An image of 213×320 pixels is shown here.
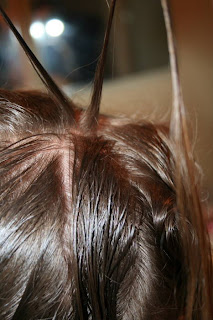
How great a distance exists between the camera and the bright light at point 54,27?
1516 millimetres

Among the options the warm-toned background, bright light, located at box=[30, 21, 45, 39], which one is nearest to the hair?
the warm-toned background

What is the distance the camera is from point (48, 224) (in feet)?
Answer: 1.34

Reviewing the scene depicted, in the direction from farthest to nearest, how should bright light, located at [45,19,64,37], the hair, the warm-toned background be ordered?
1. bright light, located at [45,19,64,37]
2. the warm-toned background
3. the hair

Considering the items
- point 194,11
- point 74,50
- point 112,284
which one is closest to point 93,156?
point 112,284

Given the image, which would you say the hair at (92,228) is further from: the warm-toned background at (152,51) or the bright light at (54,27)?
the bright light at (54,27)

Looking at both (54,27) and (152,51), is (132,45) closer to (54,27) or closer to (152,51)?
(152,51)

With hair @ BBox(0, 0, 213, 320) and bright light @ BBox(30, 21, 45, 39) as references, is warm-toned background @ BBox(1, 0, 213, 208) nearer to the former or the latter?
bright light @ BBox(30, 21, 45, 39)

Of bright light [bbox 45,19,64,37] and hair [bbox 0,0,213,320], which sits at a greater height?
bright light [bbox 45,19,64,37]

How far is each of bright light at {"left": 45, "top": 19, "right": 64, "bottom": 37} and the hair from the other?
1.10 metres

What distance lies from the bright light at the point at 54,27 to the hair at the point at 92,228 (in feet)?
3.61

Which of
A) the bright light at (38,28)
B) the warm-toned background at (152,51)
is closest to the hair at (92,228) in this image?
the warm-toned background at (152,51)

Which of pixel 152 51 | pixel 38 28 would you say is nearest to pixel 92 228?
pixel 38 28

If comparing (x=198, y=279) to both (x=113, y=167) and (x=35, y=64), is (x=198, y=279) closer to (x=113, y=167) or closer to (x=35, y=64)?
(x=113, y=167)

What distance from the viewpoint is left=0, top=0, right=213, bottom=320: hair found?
402mm
